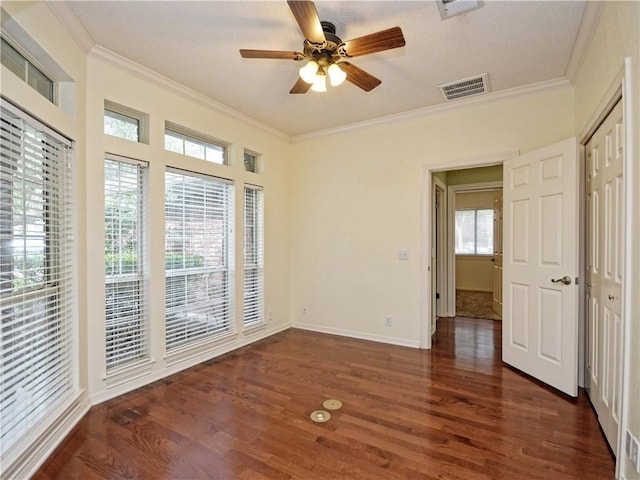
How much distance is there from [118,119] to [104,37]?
63cm

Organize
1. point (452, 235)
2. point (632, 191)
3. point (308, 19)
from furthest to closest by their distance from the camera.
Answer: point (452, 235) → point (308, 19) → point (632, 191)

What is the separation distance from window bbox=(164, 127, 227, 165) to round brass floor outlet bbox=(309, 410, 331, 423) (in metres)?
2.71

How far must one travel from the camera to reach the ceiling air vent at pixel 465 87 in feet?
10.1

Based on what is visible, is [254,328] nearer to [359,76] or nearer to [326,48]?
[359,76]

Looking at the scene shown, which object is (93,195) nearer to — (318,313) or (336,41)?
(336,41)

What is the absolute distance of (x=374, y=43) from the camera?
2.03m

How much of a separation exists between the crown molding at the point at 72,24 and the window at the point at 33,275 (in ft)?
2.43

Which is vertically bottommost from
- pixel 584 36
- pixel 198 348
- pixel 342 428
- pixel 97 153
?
pixel 342 428

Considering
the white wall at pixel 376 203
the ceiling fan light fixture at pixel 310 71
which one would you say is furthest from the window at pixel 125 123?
the white wall at pixel 376 203

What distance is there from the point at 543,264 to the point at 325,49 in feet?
8.32

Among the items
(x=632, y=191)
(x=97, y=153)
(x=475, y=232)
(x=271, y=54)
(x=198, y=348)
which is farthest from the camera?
(x=475, y=232)

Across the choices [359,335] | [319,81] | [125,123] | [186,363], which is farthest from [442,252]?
[125,123]

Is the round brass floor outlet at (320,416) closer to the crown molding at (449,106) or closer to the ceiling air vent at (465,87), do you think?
the ceiling air vent at (465,87)

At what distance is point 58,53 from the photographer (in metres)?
2.15
